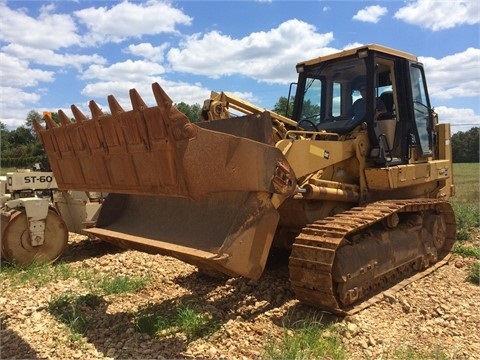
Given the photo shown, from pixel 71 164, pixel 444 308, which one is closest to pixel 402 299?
pixel 444 308

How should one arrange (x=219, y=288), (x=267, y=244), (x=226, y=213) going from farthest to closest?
(x=219, y=288) → (x=226, y=213) → (x=267, y=244)

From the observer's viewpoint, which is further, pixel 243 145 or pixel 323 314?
pixel 323 314

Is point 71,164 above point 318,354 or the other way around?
above

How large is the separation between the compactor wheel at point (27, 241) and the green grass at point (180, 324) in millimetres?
3252

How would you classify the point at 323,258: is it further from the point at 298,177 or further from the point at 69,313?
the point at 69,313

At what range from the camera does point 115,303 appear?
5.25 meters

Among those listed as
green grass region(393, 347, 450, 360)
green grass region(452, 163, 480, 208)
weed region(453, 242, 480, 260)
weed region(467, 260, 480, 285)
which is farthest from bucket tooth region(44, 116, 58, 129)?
green grass region(452, 163, 480, 208)

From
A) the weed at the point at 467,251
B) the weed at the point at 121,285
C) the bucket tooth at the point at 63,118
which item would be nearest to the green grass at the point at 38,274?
the weed at the point at 121,285

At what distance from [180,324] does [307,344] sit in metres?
1.20

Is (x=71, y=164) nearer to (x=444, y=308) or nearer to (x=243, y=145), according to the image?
(x=243, y=145)

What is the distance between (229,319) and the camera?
15.4 feet

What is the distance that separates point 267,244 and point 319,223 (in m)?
1.10

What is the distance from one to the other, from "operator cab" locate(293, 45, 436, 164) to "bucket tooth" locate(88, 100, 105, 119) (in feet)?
10.1

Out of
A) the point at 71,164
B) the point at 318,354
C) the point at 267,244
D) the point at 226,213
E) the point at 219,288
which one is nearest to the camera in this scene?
the point at 318,354
